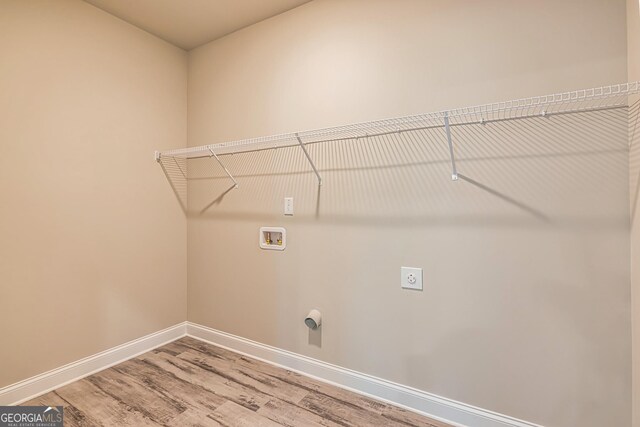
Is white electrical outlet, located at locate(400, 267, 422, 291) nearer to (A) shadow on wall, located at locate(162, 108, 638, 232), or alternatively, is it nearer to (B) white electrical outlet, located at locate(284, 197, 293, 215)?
(A) shadow on wall, located at locate(162, 108, 638, 232)

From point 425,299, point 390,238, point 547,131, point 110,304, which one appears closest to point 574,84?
point 547,131

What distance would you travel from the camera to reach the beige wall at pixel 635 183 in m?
1.12

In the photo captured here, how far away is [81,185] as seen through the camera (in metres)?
1.93

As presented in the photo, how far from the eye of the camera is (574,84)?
50.0 inches

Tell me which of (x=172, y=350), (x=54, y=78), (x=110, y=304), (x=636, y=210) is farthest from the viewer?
(x=172, y=350)

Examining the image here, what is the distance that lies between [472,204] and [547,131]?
0.44 meters

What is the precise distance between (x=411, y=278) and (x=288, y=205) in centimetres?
93

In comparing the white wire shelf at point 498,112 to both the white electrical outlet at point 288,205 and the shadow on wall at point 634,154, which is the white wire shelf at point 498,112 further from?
the white electrical outlet at point 288,205

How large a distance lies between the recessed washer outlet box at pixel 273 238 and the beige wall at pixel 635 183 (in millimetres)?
1733

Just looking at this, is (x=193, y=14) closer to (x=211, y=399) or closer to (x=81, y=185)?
(x=81, y=185)

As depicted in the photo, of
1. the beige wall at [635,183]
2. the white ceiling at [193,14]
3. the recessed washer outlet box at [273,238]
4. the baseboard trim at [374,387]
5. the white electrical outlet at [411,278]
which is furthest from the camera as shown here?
the recessed washer outlet box at [273,238]

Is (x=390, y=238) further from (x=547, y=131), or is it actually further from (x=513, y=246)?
(x=547, y=131)

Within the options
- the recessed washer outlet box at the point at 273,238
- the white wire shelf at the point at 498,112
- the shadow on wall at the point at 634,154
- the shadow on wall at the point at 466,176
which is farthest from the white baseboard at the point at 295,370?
the white wire shelf at the point at 498,112

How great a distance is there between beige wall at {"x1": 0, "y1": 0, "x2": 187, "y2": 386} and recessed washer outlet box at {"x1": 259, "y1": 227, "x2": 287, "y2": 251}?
35.0 inches
